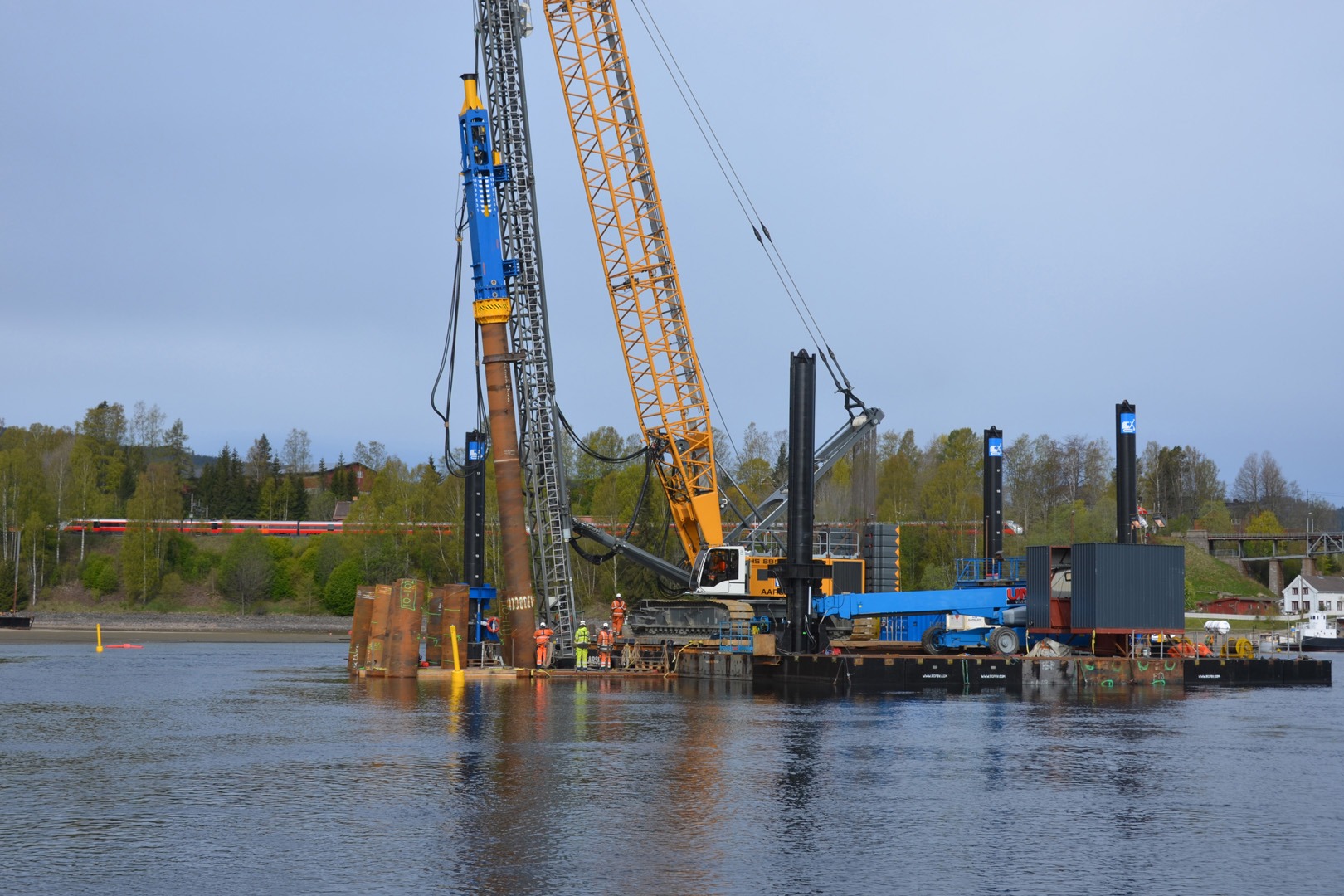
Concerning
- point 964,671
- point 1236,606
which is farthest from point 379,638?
point 1236,606

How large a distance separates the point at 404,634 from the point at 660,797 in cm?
2743

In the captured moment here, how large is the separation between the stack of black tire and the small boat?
192 ft

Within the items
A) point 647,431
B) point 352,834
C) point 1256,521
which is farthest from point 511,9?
point 1256,521

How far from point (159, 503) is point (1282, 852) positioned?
368ft

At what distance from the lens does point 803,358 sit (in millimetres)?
46094

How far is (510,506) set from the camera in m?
49.7

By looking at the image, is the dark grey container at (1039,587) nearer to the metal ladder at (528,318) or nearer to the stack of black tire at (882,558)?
the stack of black tire at (882,558)

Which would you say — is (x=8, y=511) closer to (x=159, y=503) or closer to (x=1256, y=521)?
(x=159, y=503)

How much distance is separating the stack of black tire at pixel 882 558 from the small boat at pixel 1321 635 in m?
58.4

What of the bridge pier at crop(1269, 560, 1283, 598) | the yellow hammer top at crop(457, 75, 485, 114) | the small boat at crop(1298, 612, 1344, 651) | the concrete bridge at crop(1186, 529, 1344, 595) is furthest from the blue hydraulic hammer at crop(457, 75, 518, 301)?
the bridge pier at crop(1269, 560, 1283, 598)

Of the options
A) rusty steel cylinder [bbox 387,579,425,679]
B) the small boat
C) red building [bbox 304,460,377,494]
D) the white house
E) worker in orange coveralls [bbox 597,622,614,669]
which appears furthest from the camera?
red building [bbox 304,460,377,494]

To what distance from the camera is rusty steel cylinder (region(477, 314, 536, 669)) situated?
49.8 m

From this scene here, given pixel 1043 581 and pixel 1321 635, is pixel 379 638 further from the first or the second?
pixel 1321 635

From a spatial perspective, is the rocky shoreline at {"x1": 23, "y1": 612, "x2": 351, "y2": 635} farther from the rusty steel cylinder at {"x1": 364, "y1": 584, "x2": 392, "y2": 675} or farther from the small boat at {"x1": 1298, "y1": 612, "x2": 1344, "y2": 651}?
the small boat at {"x1": 1298, "y1": 612, "x2": 1344, "y2": 651}
